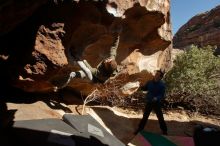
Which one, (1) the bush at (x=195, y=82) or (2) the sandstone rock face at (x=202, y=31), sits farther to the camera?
(2) the sandstone rock face at (x=202, y=31)

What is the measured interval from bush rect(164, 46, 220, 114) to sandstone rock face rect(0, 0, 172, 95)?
13.7 ft

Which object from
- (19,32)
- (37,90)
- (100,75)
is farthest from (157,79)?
(19,32)

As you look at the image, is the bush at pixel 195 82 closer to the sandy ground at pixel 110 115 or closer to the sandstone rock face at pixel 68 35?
the sandy ground at pixel 110 115

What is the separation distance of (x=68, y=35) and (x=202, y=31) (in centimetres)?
3167

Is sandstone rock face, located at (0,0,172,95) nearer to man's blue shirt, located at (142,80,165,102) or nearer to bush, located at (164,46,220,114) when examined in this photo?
man's blue shirt, located at (142,80,165,102)

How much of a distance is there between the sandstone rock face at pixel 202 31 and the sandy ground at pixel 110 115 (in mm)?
21989

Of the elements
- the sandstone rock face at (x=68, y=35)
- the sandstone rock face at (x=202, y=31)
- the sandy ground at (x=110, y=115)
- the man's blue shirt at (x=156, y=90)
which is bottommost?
the sandy ground at (x=110, y=115)

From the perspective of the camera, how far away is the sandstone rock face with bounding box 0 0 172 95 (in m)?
6.20

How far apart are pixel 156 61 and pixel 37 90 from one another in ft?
13.3

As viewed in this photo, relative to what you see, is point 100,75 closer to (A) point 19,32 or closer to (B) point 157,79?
(A) point 19,32

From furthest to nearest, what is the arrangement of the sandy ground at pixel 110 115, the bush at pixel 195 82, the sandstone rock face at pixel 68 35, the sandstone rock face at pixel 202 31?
the sandstone rock face at pixel 202 31 < the bush at pixel 195 82 < the sandy ground at pixel 110 115 < the sandstone rock face at pixel 68 35

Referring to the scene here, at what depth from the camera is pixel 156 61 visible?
33.1 feet

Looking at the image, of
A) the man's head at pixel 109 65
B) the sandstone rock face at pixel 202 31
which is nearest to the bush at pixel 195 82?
the man's head at pixel 109 65

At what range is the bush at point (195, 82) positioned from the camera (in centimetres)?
1300
